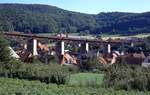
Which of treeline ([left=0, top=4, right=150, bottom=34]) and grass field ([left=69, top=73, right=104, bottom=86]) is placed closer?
grass field ([left=69, top=73, right=104, bottom=86])

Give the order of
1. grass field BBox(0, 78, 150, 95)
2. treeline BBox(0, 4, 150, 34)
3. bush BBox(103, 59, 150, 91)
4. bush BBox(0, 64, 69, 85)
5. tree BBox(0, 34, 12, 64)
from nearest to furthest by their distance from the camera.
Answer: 1. grass field BBox(0, 78, 150, 95)
2. bush BBox(103, 59, 150, 91)
3. bush BBox(0, 64, 69, 85)
4. tree BBox(0, 34, 12, 64)
5. treeline BBox(0, 4, 150, 34)

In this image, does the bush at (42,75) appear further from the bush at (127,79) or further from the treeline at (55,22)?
the treeline at (55,22)

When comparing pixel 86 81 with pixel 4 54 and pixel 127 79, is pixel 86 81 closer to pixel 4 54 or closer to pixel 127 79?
pixel 127 79

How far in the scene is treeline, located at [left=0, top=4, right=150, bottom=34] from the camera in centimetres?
15112

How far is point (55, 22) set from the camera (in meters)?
176

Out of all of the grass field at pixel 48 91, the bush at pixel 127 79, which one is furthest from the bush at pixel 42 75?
Answer: the grass field at pixel 48 91

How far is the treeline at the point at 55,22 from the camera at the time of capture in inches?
5950

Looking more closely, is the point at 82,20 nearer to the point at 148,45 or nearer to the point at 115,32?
the point at 115,32

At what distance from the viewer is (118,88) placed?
23516 mm

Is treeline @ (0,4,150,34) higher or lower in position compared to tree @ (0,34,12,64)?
lower

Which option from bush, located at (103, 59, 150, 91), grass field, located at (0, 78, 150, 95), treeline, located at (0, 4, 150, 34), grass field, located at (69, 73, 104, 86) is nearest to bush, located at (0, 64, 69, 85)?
grass field, located at (69, 73, 104, 86)

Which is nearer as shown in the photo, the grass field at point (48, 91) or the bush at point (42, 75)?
the grass field at point (48, 91)

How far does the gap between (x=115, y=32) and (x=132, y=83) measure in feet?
476

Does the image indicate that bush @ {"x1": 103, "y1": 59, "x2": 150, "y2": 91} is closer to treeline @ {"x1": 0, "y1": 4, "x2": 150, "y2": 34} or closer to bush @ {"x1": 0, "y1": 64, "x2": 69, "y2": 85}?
bush @ {"x1": 0, "y1": 64, "x2": 69, "y2": 85}
